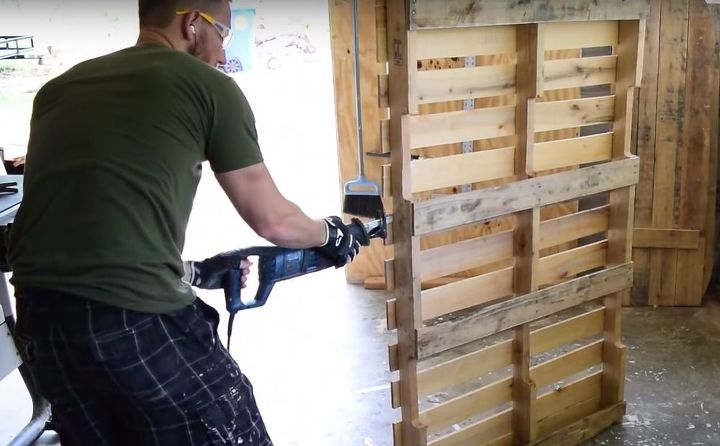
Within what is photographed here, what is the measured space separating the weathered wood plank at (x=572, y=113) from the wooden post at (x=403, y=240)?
53 centimetres

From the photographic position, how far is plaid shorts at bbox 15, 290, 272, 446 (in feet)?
4.55

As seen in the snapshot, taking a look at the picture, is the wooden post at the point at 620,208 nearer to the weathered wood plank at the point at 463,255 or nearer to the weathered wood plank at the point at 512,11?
the weathered wood plank at the point at 512,11

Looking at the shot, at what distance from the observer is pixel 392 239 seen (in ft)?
7.02

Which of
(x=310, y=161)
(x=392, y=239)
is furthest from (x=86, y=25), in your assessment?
(x=392, y=239)

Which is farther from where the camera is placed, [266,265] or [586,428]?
[586,428]

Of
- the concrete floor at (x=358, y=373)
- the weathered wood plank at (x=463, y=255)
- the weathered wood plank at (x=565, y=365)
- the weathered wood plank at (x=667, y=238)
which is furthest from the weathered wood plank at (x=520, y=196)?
the weathered wood plank at (x=667, y=238)

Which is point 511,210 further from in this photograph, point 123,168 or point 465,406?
point 123,168

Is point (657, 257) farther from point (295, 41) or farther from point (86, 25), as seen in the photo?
point (86, 25)

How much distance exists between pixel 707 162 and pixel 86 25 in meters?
3.87

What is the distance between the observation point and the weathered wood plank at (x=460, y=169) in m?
2.09

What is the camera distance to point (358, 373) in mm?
3174

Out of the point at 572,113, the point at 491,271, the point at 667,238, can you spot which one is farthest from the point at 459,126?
the point at 667,238

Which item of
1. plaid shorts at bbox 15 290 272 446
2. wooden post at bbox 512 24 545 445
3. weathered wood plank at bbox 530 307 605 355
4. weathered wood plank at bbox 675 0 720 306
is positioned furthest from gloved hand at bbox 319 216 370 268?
weathered wood plank at bbox 675 0 720 306

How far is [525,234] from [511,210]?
0.46ft
